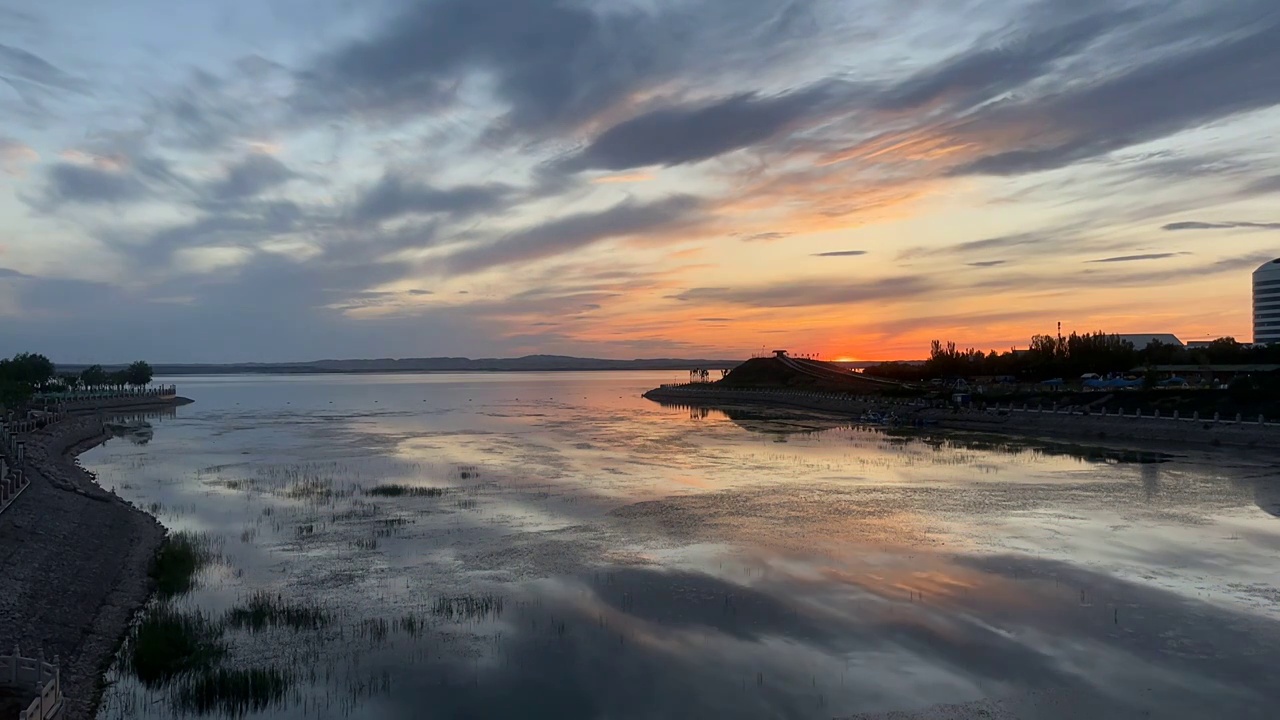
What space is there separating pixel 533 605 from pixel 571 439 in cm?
4386

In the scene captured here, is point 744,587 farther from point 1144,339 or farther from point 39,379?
point 1144,339

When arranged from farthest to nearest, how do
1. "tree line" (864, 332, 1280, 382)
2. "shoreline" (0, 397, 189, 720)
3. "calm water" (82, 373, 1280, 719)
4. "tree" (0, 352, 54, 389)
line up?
"tree line" (864, 332, 1280, 382) < "tree" (0, 352, 54, 389) < "shoreline" (0, 397, 189, 720) < "calm water" (82, 373, 1280, 719)

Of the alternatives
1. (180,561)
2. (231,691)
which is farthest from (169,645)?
(180,561)

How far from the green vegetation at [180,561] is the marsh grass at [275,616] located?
260 cm

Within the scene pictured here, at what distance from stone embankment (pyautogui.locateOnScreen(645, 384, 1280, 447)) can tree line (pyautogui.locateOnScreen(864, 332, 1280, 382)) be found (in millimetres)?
28484

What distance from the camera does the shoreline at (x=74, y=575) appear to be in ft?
49.3

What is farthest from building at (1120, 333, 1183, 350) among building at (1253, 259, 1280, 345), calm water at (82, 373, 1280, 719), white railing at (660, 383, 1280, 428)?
calm water at (82, 373, 1280, 719)

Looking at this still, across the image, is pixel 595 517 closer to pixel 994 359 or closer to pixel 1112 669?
pixel 1112 669

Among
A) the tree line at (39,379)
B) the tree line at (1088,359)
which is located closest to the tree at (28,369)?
the tree line at (39,379)

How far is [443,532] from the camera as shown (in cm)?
2700

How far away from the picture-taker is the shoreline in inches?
591

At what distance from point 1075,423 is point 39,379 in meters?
104

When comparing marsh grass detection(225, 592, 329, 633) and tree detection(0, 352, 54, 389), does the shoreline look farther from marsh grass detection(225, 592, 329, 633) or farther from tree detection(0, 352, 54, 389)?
tree detection(0, 352, 54, 389)

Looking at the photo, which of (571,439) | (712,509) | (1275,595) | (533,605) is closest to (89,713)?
(533,605)
